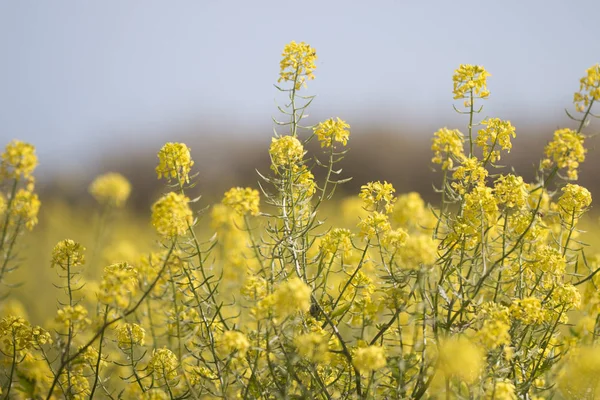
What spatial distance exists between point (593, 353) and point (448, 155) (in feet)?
3.50

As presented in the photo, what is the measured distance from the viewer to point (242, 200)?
2824mm

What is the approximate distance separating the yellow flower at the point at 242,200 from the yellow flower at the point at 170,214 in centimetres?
19

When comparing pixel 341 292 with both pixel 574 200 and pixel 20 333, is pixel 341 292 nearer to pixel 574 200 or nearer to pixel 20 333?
pixel 574 200

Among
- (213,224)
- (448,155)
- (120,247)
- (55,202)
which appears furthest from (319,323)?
(55,202)

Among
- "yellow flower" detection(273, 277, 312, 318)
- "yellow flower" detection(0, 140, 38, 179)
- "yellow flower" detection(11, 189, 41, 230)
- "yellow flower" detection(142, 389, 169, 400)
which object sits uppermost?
"yellow flower" detection(0, 140, 38, 179)

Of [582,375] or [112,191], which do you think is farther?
[112,191]

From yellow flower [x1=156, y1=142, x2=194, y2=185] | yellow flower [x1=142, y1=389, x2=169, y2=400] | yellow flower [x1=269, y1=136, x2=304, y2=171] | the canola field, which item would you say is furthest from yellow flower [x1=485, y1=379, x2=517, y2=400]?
yellow flower [x1=156, y1=142, x2=194, y2=185]

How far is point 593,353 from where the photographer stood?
2.74 meters

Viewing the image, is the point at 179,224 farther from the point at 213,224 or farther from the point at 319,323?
the point at 319,323

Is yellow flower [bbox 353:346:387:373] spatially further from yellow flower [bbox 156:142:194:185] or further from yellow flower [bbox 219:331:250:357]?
yellow flower [bbox 156:142:194:185]

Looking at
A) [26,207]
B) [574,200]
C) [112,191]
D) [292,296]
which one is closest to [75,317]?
[26,207]

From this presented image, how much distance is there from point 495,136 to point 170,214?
1738 millimetres

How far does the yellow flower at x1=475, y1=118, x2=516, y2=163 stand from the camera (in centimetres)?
337

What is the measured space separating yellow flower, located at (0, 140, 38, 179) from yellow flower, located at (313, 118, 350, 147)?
4.61 ft
